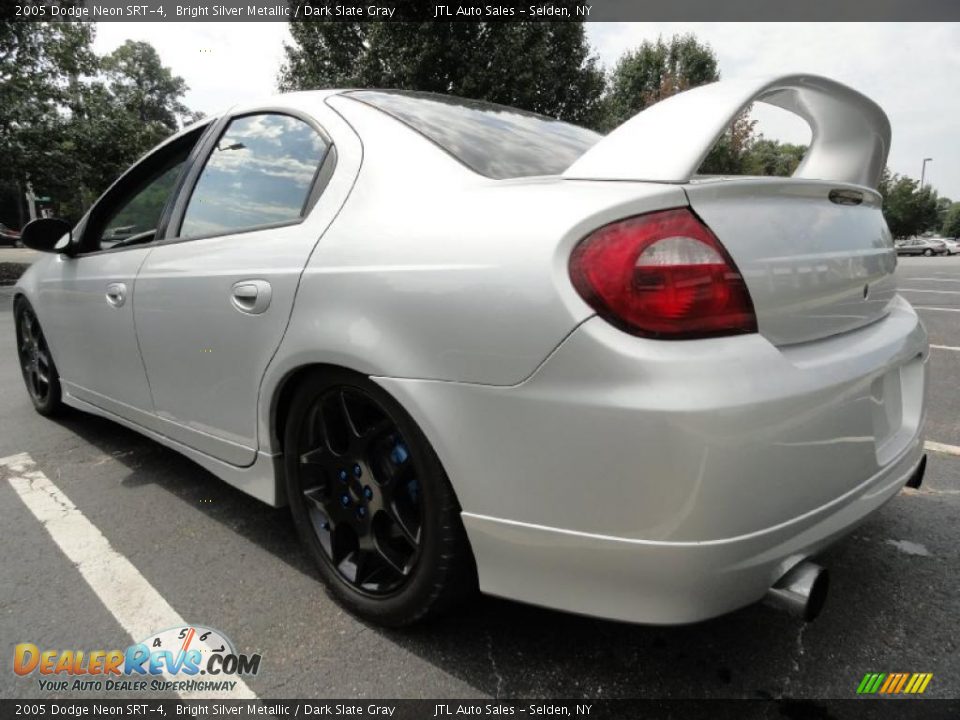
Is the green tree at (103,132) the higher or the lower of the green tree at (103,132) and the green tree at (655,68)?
the lower

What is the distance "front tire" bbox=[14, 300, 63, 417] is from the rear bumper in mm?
3167

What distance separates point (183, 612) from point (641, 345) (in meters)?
1.59

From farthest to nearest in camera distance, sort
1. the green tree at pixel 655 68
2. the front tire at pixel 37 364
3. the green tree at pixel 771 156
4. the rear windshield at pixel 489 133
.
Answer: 1. the green tree at pixel 655 68
2. the green tree at pixel 771 156
3. the front tire at pixel 37 364
4. the rear windshield at pixel 489 133

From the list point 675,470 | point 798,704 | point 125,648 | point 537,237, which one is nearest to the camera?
point 675,470

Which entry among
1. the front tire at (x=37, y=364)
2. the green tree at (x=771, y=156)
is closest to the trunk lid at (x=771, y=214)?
the front tire at (x=37, y=364)

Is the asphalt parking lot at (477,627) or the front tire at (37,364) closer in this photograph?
the asphalt parking lot at (477,627)

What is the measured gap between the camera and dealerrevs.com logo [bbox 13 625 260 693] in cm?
163

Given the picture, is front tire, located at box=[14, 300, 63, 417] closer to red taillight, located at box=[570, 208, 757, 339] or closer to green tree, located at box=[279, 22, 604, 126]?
red taillight, located at box=[570, 208, 757, 339]

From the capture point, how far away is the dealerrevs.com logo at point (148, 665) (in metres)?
1.63

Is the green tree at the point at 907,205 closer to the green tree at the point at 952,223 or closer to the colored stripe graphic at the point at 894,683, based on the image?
the green tree at the point at 952,223

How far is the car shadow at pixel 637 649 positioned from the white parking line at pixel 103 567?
0.57 meters

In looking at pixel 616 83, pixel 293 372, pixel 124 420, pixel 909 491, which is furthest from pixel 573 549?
pixel 616 83

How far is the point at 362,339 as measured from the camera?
1.55 m

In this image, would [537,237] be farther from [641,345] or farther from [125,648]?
[125,648]
